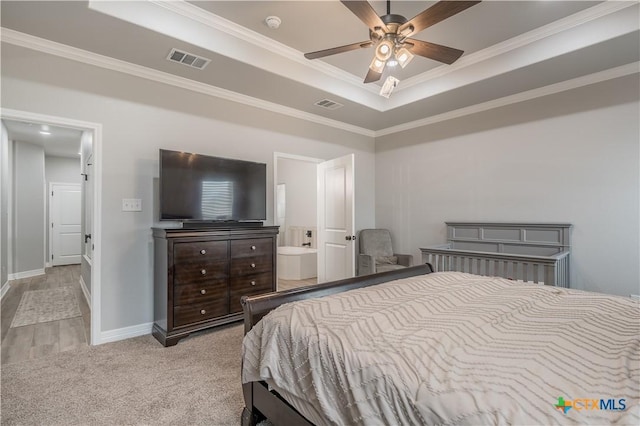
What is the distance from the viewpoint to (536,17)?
2781mm

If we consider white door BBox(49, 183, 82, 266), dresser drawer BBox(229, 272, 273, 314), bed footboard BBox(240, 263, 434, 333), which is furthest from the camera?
white door BBox(49, 183, 82, 266)

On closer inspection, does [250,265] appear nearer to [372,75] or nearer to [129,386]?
[129,386]

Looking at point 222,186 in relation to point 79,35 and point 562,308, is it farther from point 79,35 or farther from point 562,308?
point 562,308

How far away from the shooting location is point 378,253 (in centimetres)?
498

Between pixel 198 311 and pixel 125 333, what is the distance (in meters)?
0.79

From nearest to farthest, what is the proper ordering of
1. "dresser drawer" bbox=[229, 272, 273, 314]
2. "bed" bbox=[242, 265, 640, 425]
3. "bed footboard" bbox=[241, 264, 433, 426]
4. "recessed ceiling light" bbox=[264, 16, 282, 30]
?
1. "bed" bbox=[242, 265, 640, 425]
2. "bed footboard" bbox=[241, 264, 433, 426]
3. "recessed ceiling light" bbox=[264, 16, 282, 30]
4. "dresser drawer" bbox=[229, 272, 273, 314]

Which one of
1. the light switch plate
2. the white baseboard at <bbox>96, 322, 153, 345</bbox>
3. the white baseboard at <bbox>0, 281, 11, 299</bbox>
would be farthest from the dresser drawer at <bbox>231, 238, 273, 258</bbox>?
the white baseboard at <bbox>0, 281, 11, 299</bbox>

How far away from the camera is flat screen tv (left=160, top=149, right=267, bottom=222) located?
10.0 feet

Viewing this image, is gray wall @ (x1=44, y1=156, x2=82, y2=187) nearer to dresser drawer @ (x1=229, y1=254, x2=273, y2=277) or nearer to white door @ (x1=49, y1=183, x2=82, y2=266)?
white door @ (x1=49, y1=183, x2=82, y2=266)

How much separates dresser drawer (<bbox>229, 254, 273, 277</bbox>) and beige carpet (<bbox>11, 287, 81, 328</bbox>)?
229 centimetres

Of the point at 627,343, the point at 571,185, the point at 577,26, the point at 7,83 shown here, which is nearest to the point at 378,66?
the point at 577,26

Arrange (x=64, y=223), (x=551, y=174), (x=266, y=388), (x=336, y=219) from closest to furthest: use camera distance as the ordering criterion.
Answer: (x=266, y=388), (x=551, y=174), (x=336, y=219), (x=64, y=223)

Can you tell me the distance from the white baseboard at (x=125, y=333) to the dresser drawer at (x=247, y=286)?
888 mm

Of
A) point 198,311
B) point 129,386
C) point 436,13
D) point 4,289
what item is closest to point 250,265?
point 198,311
